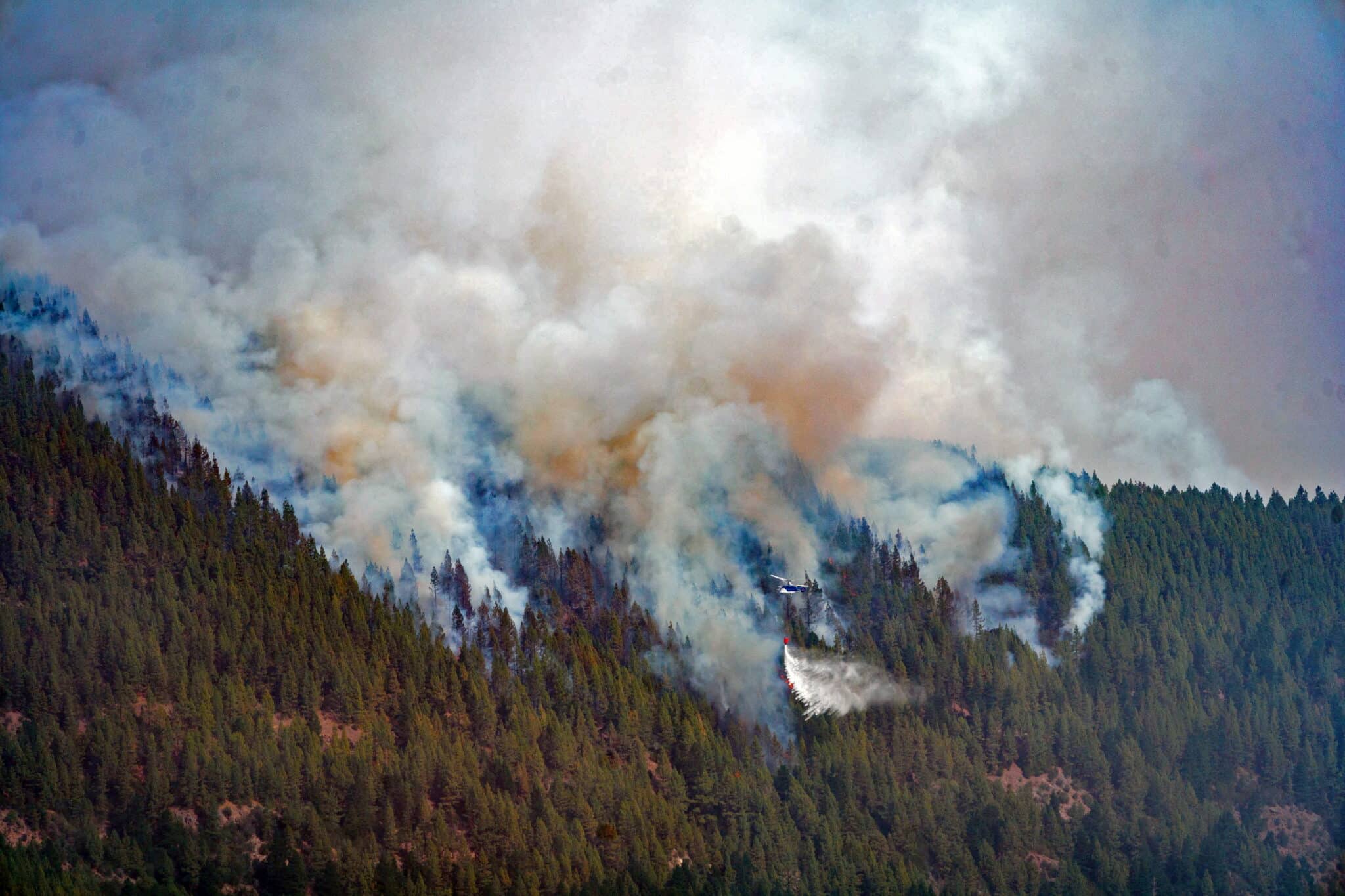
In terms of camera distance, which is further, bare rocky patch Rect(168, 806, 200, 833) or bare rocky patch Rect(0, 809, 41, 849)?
bare rocky patch Rect(168, 806, 200, 833)

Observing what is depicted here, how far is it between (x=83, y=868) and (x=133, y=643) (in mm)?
34976

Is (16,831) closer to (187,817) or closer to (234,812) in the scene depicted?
(187,817)

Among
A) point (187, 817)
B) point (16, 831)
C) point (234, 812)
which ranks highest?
point (234, 812)

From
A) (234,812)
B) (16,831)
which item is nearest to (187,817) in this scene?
(234,812)

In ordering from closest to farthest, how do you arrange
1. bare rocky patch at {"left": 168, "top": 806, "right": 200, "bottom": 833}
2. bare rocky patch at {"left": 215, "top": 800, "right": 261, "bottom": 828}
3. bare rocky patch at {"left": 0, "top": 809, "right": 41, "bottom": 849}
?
bare rocky patch at {"left": 0, "top": 809, "right": 41, "bottom": 849}
bare rocky patch at {"left": 168, "top": 806, "right": 200, "bottom": 833}
bare rocky patch at {"left": 215, "top": 800, "right": 261, "bottom": 828}

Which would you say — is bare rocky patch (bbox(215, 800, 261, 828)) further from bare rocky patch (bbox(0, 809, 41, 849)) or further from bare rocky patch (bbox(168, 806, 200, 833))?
bare rocky patch (bbox(0, 809, 41, 849))

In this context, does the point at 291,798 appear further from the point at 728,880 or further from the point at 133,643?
the point at 728,880

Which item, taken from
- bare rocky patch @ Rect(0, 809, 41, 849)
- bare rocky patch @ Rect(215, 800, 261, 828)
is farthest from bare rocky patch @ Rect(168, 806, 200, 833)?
bare rocky patch @ Rect(0, 809, 41, 849)

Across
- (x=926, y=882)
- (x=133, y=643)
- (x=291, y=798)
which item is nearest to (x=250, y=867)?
(x=291, y=798)

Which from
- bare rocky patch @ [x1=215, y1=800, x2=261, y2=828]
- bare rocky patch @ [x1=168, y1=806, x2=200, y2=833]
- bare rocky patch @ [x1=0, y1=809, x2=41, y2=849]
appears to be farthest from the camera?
bare rocky patch @ [x1=215, y1=800, x2=261, y2=828]

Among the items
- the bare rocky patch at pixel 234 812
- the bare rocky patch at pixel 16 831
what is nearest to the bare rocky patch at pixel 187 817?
the bare rocky patch at pixel 234 812

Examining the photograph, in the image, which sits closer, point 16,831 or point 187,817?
point 16,831

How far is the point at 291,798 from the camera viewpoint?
590ft

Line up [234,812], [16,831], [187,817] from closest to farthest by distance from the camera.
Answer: [16,831] → [187,817] → [234,812]
